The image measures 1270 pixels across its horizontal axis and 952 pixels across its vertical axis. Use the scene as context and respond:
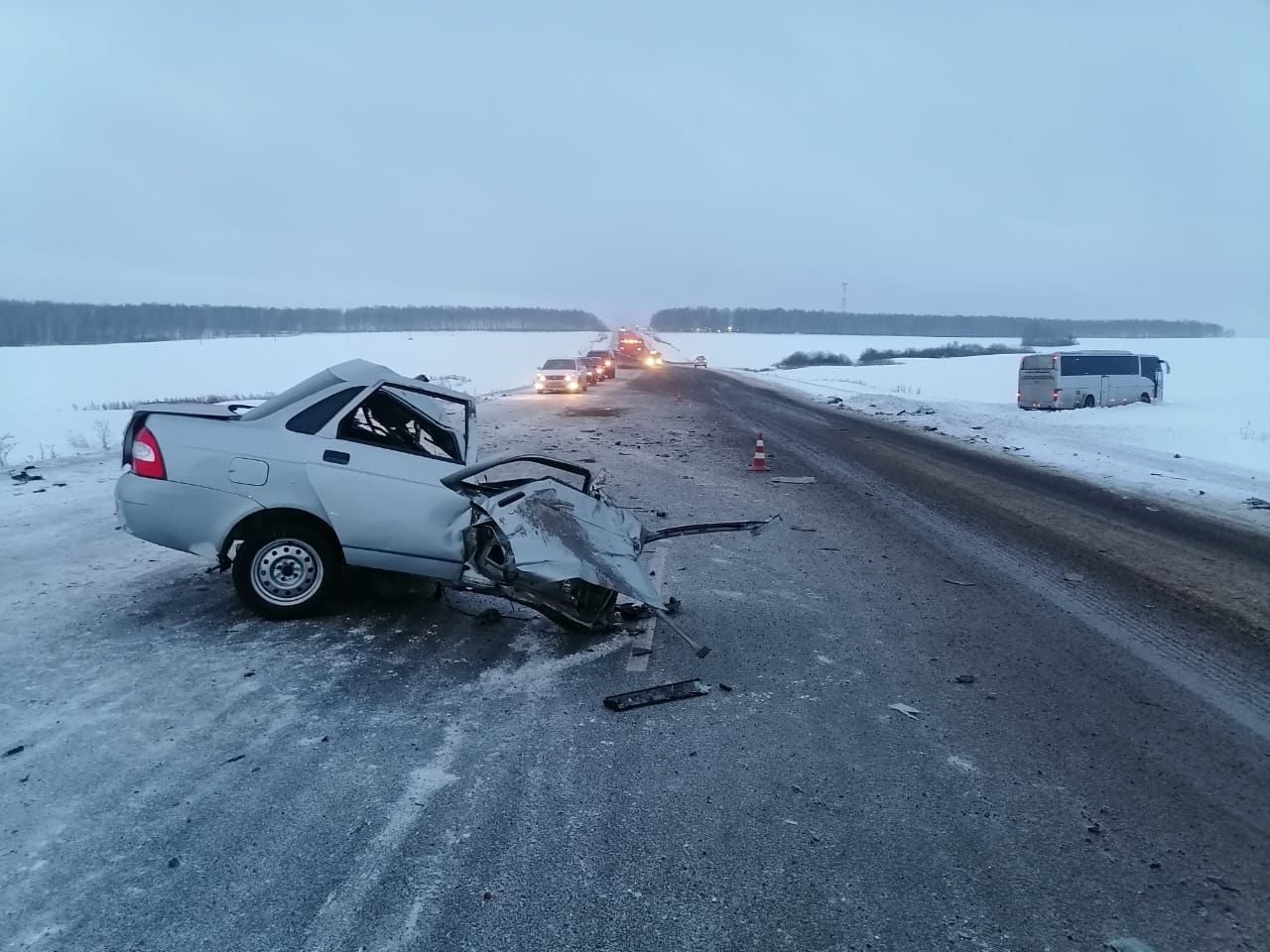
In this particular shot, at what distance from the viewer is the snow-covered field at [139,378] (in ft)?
68.9

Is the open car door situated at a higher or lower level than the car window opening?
lower

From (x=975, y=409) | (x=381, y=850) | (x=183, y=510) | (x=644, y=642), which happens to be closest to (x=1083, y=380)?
(x=975, y=409)

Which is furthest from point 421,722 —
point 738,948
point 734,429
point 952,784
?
point 734,429

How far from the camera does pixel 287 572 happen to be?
6.04 meters

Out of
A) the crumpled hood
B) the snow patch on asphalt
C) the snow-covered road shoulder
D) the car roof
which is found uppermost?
the car roof

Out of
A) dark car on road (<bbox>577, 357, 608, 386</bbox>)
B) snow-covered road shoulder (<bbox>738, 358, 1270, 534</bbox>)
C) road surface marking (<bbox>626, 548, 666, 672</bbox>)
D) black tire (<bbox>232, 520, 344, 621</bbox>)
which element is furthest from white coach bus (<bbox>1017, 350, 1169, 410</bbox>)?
black tire (<bbox>232, 520, 344, 621</bbox>)

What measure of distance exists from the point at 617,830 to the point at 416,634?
114 inches

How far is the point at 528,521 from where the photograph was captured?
18.6 feet

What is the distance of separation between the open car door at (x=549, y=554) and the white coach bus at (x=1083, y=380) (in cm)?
2677

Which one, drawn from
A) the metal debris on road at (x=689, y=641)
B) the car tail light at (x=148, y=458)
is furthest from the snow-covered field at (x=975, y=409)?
the car tail light at (x=148, y=458)

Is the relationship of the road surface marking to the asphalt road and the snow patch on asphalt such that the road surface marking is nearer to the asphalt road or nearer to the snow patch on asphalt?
the asphalt road

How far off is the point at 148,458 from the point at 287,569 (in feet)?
3.99

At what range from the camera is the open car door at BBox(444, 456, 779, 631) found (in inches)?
218

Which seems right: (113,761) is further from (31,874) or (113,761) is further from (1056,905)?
(1056,905)
